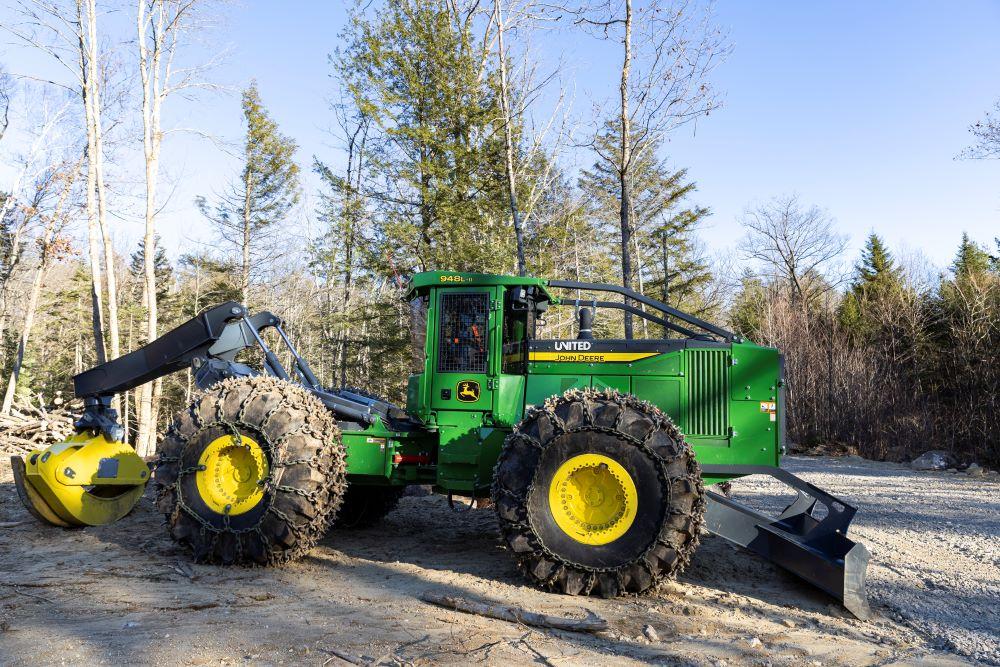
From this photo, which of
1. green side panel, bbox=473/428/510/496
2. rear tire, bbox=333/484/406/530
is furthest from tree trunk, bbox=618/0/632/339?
green side panel, bbox=473/428/510/496

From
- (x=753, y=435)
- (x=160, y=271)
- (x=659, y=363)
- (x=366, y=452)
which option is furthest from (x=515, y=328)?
(x=160, y=271)

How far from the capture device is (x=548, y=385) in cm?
649

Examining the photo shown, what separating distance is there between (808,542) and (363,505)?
14.7 ft

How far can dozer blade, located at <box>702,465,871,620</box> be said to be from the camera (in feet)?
16.5

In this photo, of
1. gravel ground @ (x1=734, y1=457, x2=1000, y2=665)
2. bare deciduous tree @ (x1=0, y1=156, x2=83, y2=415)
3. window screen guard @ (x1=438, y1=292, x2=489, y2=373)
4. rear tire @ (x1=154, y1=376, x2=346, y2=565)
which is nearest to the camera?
gravel ground @ (x1=734, y1=457, x2=1000, y2=665)

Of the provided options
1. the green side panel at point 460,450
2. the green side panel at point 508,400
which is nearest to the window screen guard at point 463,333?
the green side panel at point 508,400

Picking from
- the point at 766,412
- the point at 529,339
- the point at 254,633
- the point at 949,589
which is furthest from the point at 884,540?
the point at 254,633

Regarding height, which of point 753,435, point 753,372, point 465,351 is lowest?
point 753,435

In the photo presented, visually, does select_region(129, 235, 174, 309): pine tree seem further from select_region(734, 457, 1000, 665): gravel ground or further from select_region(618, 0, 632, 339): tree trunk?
select_region(734, 457, 1000, 665): gravel ground

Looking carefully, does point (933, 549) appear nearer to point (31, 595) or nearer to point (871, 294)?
point (31, 595)

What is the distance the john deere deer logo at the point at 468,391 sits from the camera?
639cm

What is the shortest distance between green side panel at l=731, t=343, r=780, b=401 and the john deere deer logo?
230 cm

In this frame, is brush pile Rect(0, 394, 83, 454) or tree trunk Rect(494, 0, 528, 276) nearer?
brush pile Rect(0, 394, 83, 454)

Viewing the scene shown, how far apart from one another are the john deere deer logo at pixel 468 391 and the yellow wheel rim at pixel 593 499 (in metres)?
1.25
